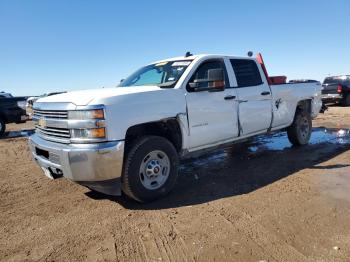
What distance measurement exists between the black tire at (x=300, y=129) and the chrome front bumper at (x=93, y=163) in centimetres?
487

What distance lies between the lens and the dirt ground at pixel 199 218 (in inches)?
128

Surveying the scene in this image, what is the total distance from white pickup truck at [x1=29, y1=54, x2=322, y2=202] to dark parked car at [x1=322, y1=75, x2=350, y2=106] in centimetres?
1372

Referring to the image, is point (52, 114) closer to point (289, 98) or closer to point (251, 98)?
point (251, 98)

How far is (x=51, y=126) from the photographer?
4.44 metres

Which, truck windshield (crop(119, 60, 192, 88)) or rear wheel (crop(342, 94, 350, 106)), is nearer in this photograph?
truck windshield (crop(119, 60, 192, 88))

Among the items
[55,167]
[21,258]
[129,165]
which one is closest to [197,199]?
[129,165]

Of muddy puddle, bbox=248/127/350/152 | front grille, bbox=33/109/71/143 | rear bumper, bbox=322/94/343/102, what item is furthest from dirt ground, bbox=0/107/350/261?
rear bumper, bbox=322/94/343/102

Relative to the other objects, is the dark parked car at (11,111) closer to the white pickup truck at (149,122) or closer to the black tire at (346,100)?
the white pickup truck at (149,122)

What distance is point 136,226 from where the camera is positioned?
385cm

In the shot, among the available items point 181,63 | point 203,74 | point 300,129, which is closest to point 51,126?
point 181,63

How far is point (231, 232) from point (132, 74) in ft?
12.0

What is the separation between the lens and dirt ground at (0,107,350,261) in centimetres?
325

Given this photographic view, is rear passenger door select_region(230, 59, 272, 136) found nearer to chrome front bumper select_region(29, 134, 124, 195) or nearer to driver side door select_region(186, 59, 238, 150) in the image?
driver side door select_region(186, 59, 238, 150)

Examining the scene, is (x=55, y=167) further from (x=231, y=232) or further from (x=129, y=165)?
(x=231, y=232)
